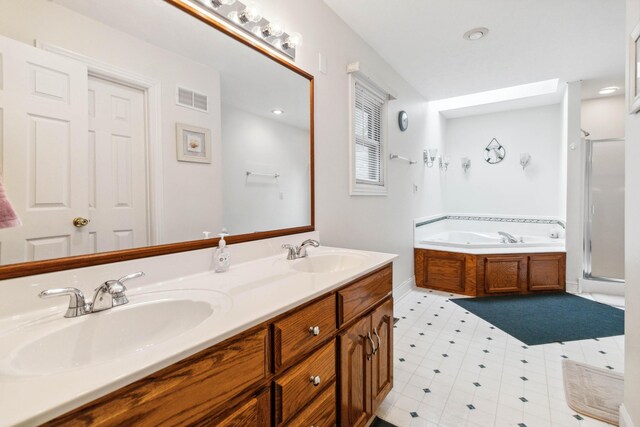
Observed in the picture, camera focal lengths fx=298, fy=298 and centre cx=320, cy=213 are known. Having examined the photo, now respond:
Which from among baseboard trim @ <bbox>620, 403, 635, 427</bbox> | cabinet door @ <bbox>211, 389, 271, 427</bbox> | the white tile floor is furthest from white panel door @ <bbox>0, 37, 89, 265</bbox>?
baseboard trim @ <bbox>620, 403, 635, 427</bbox>

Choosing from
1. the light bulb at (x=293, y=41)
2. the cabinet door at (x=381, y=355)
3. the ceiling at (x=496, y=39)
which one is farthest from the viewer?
the ceiling at (x=496, y=39)

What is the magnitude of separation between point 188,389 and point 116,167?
763 mm

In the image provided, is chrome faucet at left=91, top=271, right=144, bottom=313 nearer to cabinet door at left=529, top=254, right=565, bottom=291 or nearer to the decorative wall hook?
cabinet door at left=529, top=254, right=565, bottom=291

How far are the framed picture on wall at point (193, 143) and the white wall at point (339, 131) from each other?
0.72 meters

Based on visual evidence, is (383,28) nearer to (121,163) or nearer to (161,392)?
(121,163)

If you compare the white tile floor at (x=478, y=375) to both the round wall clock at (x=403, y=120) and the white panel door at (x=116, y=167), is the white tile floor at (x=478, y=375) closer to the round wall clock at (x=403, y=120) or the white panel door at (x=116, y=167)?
the white panel door at (x=116, y=167)

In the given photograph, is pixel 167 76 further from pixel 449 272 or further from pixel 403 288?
pixel 449 272

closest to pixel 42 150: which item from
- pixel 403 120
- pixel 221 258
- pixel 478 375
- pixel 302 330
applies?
pixel 221 258

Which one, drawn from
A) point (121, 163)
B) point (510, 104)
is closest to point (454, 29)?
point (510, 104)

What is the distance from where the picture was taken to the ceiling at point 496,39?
2.13m

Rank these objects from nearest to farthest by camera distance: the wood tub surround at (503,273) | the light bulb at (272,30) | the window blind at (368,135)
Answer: the light bulb at (272,30) → the window blind at (368,135) → the wood tub surround at (503,273)

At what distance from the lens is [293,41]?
1.71 metres

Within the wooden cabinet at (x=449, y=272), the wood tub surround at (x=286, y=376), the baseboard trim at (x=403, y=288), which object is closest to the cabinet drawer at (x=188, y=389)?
the wood tub surround at (x=286, y=376)

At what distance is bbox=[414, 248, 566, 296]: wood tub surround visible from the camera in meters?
3.40
